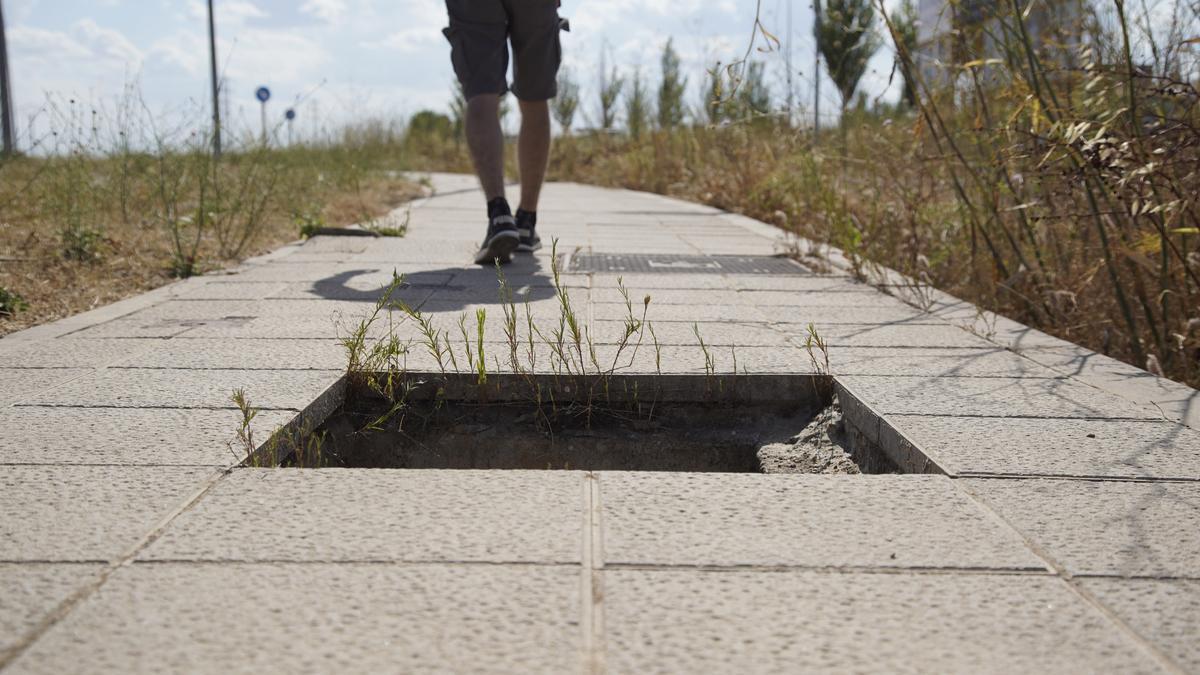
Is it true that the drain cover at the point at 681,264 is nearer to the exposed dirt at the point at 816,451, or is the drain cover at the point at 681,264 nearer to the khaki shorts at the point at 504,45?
the khaki shorts at the point at 504,45

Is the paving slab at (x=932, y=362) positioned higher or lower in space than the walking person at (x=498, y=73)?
lower

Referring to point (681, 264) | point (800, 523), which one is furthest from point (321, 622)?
point (681, 264)

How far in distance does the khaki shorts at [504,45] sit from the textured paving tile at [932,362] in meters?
2.57

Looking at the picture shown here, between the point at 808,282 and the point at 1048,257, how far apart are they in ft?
3.04

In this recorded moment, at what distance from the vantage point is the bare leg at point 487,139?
487cm

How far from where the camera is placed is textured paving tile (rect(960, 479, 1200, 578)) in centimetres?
147

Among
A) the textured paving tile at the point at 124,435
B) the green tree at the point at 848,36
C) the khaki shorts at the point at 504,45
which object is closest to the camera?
the textured paving tile at the point at 124,435

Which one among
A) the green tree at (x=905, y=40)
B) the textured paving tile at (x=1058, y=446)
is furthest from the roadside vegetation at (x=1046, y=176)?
the textured paving tile at (x=1058, y=446)

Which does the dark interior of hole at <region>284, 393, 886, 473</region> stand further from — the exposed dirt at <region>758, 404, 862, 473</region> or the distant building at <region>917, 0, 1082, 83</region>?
the distant building at <region>917, 0, 1082, 83</region>

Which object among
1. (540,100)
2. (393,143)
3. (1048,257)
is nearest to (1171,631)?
(1048,257)

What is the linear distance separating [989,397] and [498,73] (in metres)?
3.10

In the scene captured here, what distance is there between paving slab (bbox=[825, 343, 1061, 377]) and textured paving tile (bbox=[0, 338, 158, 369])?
181 centimetres

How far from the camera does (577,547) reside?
1470 millimetres

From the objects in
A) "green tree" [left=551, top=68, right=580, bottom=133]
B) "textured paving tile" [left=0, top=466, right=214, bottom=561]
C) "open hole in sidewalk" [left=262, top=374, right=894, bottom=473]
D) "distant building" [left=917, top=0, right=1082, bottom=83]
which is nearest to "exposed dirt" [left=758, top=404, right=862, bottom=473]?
"open hole in sidewalk" [left=262, top=374, right=894, bottom=473]
